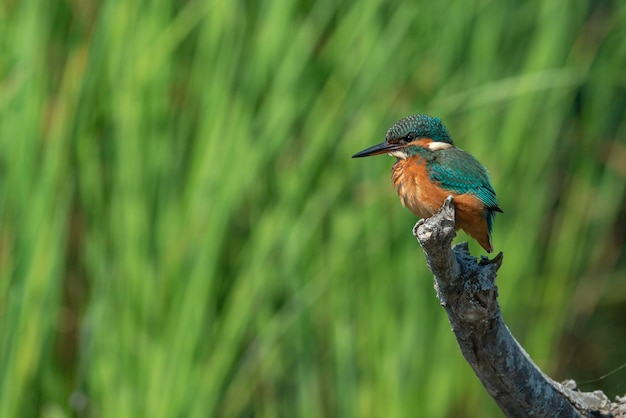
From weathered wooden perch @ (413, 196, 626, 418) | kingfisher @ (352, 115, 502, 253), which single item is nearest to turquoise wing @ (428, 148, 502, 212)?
kingfisher @ (352, 115, 502, 253)

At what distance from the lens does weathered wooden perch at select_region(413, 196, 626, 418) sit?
→ 1.23 m

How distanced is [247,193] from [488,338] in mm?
1134

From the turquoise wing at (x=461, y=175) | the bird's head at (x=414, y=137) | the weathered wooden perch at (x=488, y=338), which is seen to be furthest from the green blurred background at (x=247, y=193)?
the weathered wooden perch at (x=488, y=338)

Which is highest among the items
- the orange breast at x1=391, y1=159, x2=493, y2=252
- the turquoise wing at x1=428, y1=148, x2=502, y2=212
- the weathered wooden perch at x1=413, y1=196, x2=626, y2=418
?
the turquoise wing at x1=428, y1=148, x2=502, y2=212

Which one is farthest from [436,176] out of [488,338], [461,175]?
[488,338]

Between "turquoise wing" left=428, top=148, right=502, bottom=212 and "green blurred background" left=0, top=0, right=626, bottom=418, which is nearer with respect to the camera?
"turquoise wing" left=428, top=148, right=502, bottom=212

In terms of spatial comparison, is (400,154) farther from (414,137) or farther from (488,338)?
(488,338)

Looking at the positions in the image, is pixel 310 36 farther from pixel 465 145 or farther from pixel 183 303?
pixel 183 303

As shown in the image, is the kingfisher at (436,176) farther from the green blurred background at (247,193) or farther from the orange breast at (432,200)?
the green blurred background at (247,193)

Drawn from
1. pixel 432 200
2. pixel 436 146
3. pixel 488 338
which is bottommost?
pixel 488 338

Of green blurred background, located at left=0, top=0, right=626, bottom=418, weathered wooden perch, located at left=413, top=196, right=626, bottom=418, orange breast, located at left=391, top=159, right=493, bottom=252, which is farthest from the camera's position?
green blurred background, located at left=0, top=0, right=626, bottom=418

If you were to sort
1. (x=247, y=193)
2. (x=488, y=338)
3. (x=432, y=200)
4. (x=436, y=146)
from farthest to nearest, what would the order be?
(x=247, y=193)
(x=436, y=146)
(x=432, y=200)
(x=488, y=338)

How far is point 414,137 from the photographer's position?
5.78ft

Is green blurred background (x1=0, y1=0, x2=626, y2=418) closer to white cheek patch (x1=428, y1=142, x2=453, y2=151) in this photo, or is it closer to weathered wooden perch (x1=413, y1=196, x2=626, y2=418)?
white cheek patch (x1=428, y1=142, x2=453, y2=151)
